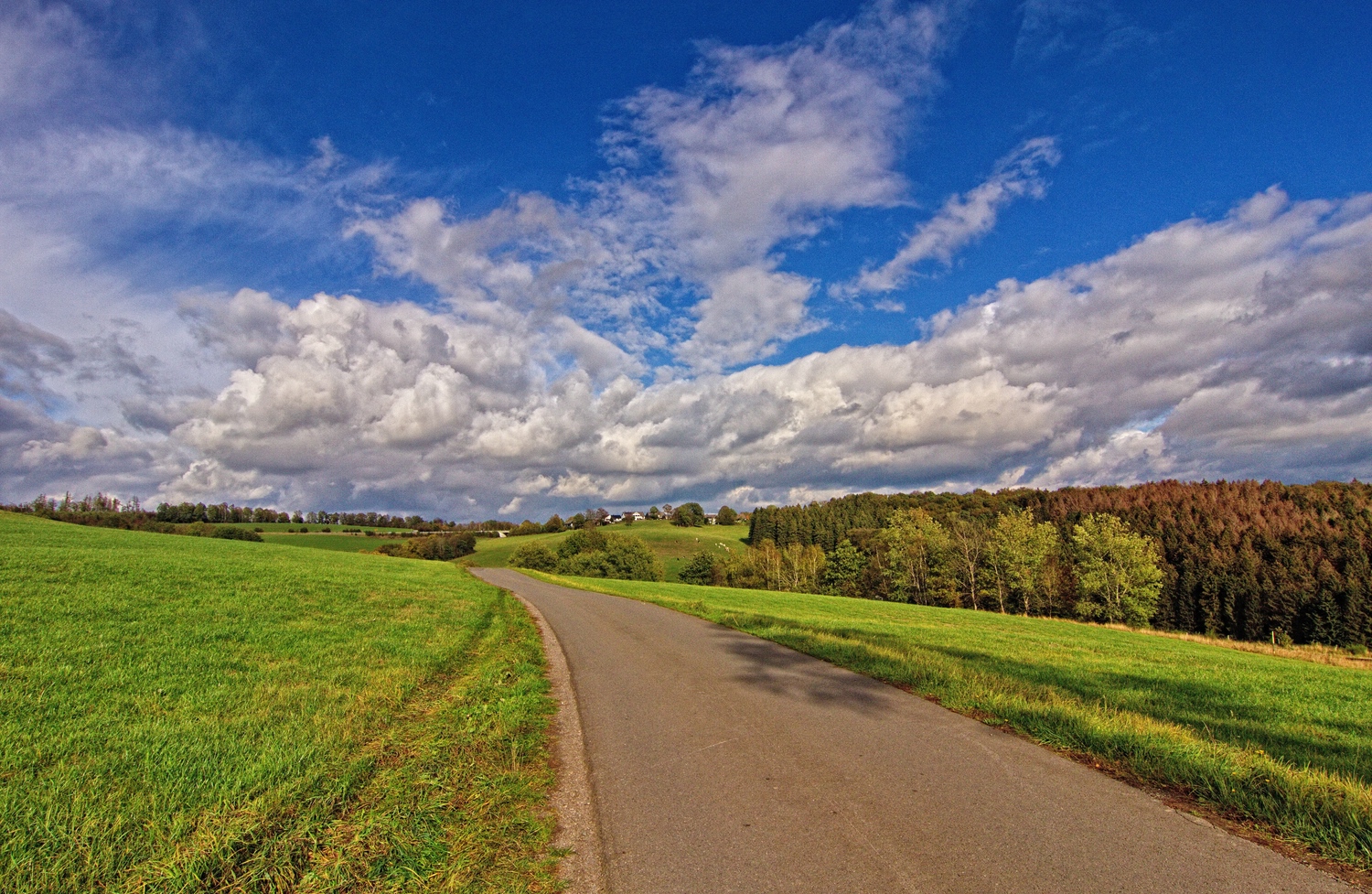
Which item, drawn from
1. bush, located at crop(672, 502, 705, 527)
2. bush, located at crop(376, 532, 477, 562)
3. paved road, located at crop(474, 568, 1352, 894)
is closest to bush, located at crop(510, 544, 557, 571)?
bush, located at crop(376, 532, 477, 562)

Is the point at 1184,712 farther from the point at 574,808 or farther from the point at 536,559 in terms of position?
the point at 536,559

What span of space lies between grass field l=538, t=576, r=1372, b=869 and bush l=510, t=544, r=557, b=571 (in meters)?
79.8

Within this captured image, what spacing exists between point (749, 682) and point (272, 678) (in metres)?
7.35

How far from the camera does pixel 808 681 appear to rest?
10531 mm

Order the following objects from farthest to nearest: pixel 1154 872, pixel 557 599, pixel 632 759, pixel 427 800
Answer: pixel 557 599, pixel 632 759, pixel 427 800, pixel 1154 872

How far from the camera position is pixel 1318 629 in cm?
6475

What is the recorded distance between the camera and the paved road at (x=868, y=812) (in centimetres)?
415

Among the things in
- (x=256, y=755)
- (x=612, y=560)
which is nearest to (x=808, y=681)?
(x=256, y=755)

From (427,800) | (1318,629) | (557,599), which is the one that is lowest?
(1318,629)

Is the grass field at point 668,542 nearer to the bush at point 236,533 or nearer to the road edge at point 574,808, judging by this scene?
the bush at point 236,533

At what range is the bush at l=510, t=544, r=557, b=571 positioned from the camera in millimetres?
94812

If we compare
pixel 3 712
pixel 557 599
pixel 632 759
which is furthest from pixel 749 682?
pixel 557 599

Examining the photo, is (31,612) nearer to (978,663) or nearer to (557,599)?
(978,663)

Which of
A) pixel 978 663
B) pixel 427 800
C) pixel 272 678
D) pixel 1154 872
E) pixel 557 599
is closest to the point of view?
pixel 1154 872
